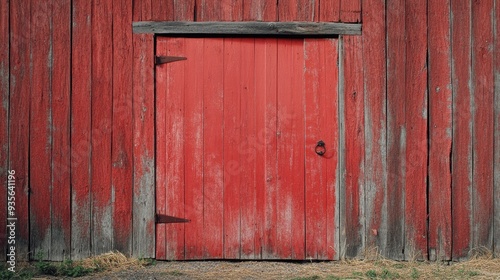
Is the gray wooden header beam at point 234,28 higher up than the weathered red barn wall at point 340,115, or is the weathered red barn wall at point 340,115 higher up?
the gray wooden header beam at point 234,28

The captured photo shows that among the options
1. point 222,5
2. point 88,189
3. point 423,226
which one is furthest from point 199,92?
point 423,226

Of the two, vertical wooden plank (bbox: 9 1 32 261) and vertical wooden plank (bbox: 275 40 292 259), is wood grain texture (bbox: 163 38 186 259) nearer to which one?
vertical wooden plank (bbox: 275 40 292 259)

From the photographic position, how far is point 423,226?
732 centimetres

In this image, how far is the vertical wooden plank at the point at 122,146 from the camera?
7.29 m

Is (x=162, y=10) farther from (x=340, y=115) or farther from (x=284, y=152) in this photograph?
(x=340, y=115)

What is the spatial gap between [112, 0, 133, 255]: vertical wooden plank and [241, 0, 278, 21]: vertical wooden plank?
42.5 inches

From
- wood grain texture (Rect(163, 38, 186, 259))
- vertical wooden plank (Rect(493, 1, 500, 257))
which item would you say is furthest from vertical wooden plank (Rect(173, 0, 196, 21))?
vertical wooden plank (Rect(493, 1, 500, 257))

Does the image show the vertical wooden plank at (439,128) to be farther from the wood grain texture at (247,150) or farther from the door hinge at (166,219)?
the door hinge at (166,219)

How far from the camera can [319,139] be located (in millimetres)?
7367

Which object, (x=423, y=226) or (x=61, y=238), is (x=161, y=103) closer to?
(x=61, y=238)

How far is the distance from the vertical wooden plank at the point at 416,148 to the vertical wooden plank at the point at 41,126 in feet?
10.7

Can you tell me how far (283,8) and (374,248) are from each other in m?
2.33

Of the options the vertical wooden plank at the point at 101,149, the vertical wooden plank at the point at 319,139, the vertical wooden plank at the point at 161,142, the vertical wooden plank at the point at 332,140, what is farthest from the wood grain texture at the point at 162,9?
the vertical wooden plank at the point at 332,140

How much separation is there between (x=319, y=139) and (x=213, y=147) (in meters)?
0.97
